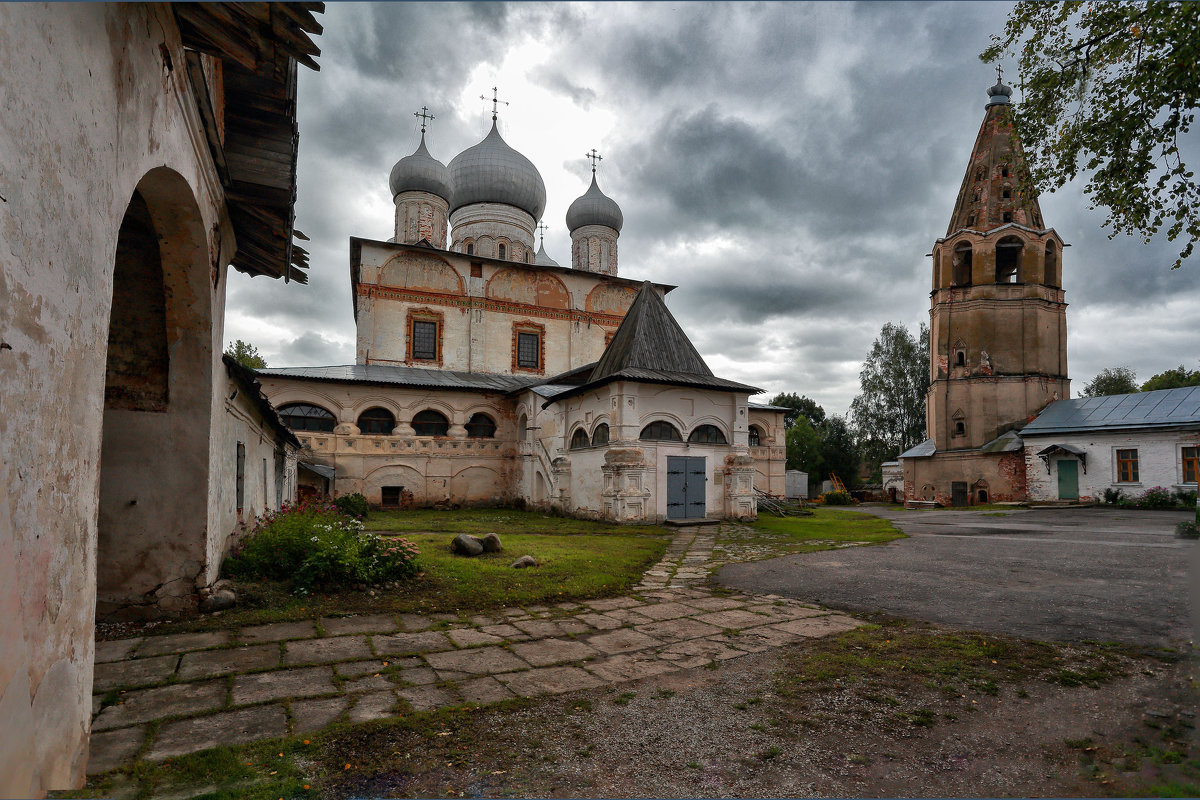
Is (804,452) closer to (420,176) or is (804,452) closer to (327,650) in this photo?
(420,176)

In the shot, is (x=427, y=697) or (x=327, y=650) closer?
(x=427, y=697)

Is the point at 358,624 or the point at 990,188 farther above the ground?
the point at 990,188

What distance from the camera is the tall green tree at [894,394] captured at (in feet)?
133

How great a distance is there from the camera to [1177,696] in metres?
3.59

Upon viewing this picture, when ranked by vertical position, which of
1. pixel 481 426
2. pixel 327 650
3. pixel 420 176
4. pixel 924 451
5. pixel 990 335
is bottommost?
pixel 327 650

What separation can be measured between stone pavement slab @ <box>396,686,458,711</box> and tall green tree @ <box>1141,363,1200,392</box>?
173 feet

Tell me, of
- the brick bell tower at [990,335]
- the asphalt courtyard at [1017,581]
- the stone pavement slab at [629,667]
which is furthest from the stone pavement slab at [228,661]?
the brick bell tower at [990,335]

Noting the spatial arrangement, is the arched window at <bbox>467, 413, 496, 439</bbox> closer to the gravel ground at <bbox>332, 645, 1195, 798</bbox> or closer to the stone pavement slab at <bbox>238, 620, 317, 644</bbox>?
the stone pavement slab at <bbox>238, 620, 317, 644</bbox>

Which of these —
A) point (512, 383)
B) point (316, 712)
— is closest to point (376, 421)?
point (512, 383)

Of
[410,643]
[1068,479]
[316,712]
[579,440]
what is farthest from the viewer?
[1068,479]

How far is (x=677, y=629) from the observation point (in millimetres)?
5398

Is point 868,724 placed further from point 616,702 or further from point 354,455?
point 354,455

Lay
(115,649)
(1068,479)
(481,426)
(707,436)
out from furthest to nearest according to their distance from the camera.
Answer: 1. (1068,479)
2. (481,426)
3. (707,436)
4. (115,649)

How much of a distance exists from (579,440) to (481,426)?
6516 millimetres
